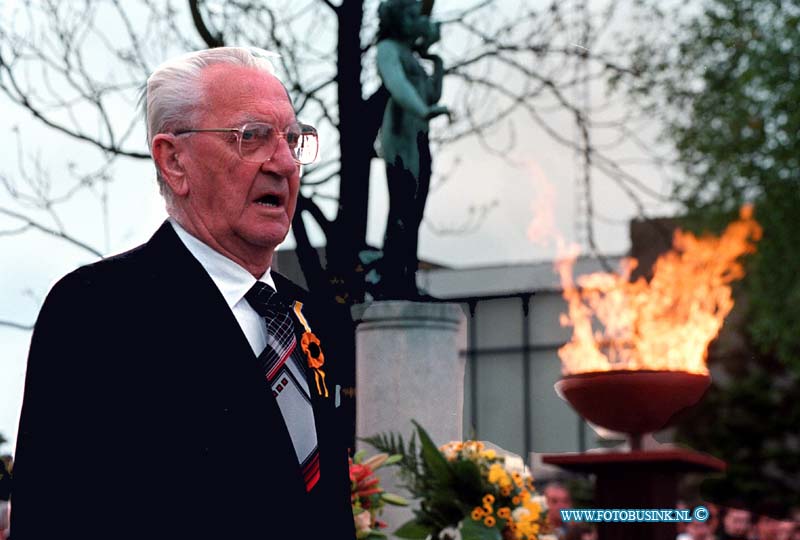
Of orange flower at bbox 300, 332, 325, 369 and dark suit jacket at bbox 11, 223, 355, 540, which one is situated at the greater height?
orange flower at bbox 300, 332, 325, 369

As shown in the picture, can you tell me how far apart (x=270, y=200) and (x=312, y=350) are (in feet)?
1.10

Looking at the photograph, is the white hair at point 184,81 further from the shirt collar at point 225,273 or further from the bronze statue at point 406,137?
the bronze statue at point 406,137

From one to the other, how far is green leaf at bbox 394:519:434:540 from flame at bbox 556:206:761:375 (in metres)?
1.14

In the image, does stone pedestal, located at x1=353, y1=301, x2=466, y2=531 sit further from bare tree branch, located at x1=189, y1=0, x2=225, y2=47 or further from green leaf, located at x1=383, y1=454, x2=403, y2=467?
bare tree branch, located at x1=189, y1=0, x2=225, y2=47

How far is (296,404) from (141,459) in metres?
0.40

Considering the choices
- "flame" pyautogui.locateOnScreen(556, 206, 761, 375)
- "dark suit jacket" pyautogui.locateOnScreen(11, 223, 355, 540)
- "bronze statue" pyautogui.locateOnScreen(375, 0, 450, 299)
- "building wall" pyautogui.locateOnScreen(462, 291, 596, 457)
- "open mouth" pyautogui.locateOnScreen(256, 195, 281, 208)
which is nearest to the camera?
"dark suit jacket" pyautogui.locateOnScreen(11, 223, 355, 540)

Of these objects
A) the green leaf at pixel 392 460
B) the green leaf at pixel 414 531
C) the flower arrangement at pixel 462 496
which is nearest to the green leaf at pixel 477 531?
the flower arrangement at pixel 462 496

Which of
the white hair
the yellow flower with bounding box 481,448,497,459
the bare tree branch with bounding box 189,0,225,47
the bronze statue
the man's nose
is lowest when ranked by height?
the yellow flower with bounding box 481,448,497,459

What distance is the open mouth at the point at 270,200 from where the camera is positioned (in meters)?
2.97

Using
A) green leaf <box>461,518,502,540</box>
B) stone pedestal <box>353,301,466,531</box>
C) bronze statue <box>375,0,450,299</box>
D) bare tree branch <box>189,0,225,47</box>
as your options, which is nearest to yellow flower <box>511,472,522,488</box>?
green leaf <box>461,518,502,540</box>

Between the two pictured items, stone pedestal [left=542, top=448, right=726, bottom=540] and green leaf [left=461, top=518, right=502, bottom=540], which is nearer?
stone pedestal [left=542, top=448, right=726, bottom=540]

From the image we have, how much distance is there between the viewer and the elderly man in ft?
8.54

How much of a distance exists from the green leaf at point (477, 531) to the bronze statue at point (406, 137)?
3271 millimetres

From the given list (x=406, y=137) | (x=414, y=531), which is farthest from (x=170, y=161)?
(x=406, y=137)
